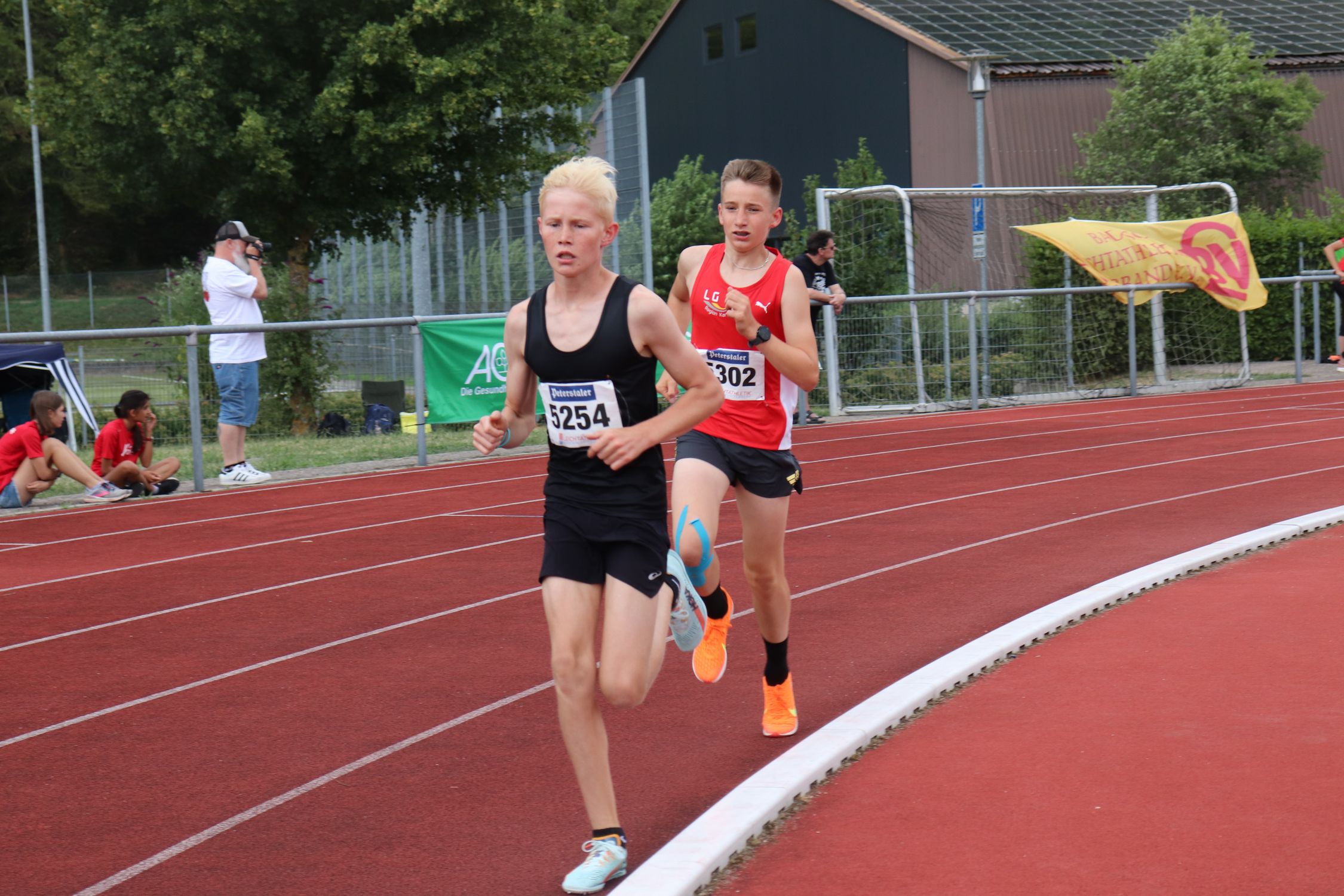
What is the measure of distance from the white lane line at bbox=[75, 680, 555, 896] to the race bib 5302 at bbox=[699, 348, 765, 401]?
146 cm

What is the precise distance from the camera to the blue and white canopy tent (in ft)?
41.4

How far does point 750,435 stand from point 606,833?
1.86 metres

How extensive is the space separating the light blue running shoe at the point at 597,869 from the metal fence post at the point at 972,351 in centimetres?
1490

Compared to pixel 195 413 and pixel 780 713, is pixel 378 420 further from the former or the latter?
pixel 780 713

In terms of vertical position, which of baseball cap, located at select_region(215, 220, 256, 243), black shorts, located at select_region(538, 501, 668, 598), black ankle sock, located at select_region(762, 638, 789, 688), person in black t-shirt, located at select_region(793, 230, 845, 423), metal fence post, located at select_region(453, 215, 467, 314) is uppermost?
metal fence post, located at select_region(453, 215, 467, 314)

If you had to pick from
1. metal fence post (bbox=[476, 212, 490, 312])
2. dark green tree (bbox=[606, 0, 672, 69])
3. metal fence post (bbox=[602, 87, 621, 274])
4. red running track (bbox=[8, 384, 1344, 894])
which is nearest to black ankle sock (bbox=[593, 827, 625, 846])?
red running track (bbox=[8, 384, 1344, 894])

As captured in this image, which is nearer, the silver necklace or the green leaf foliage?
the silver necklace

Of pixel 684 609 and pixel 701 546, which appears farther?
pixel 701 546

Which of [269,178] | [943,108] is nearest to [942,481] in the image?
[269,178]

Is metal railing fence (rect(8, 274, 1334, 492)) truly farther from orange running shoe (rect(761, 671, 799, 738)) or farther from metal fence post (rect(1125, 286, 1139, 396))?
orange running shoe (rect(761, 671, 799, 738))

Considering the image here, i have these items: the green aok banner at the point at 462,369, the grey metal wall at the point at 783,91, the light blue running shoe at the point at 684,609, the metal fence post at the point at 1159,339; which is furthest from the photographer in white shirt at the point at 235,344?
the grey metal wall at the point at 783,91

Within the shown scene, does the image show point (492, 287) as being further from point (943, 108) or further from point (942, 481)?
point (942, 481)

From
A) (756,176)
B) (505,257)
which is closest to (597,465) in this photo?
(756,176)

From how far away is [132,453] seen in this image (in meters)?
12.2
